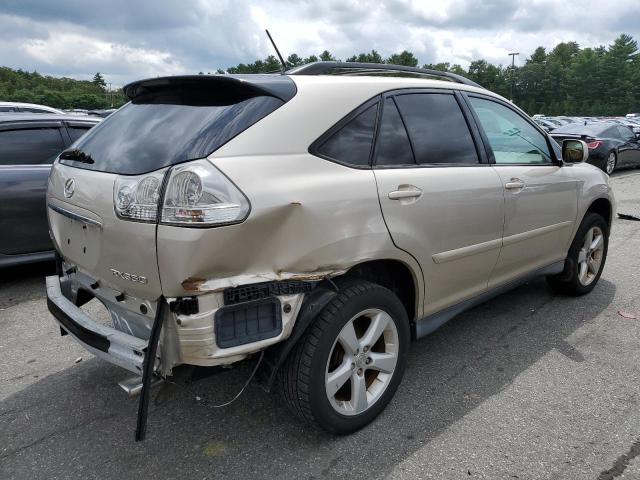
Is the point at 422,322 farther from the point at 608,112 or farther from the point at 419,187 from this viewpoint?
the point at 608,112

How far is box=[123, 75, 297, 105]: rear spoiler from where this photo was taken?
225 centimetres

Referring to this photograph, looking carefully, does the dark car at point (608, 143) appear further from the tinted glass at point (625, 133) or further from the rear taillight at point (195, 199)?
the rear taillight at point (195, 199)

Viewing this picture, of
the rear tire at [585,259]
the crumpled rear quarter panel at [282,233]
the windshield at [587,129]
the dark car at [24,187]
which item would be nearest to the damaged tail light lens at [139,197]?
the crumpled rear quarter panel at [282,233]

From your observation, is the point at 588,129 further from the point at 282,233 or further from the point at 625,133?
the point at 282,233

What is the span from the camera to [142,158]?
221 cm

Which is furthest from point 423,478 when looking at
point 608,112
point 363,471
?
point 608,112

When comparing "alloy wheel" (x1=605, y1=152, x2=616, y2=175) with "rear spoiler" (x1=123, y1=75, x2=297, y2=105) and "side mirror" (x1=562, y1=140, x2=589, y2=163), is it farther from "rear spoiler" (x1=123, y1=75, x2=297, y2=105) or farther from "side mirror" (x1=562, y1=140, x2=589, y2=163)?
"rear spoiler" (x1=123, y1=75, x2=297, y2=105)

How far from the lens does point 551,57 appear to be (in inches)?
4220

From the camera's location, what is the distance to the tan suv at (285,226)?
6.54 feet

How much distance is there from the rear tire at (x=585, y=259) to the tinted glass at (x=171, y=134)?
3.09 m

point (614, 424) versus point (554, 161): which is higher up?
point (554, 161)

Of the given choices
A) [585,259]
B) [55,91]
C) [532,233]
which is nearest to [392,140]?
[532,233]

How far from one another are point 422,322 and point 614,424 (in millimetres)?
1083

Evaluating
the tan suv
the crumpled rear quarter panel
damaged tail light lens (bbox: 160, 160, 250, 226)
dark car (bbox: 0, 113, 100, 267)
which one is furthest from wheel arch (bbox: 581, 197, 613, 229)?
dark car (bbox: 0, 113, 100, 267)
